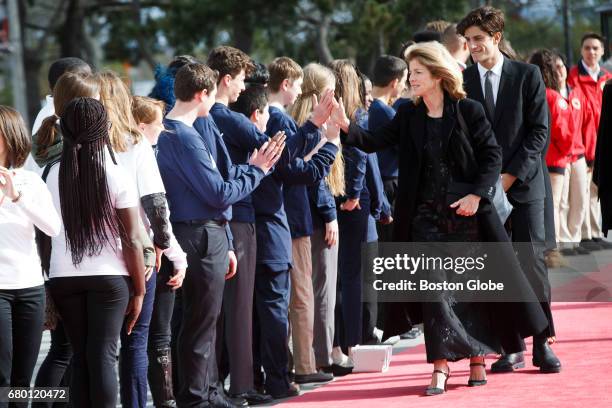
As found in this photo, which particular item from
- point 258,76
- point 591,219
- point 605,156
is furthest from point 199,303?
point 591,219

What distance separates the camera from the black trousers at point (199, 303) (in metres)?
6.53

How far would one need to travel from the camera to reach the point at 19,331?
5734mm

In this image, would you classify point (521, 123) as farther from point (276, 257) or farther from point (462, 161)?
point (276, 257)

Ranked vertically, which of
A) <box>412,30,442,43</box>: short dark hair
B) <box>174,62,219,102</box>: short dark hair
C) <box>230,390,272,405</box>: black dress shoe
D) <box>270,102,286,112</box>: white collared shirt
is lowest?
<box>230,390,272,405</box>: black dress shoe

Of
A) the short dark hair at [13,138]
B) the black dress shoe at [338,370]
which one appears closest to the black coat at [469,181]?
the black dress shoe at [338,370]

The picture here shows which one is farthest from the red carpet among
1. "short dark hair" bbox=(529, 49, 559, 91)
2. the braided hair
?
"short dark hair" bbox=(529, 49, 559, 91)

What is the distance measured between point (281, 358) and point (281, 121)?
1.41m

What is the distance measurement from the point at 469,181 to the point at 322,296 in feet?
4.97

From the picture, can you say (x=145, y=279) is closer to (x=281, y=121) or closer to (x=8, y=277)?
(x=8, y=277)

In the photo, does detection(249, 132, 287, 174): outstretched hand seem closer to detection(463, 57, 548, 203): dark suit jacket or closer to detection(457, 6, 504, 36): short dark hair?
detection(463, 57, 548, 203): dark suit jacket

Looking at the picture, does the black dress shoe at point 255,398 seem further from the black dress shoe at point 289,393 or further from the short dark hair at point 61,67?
the short dark hair at point 61,67

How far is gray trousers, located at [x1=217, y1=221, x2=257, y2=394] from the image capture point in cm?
709

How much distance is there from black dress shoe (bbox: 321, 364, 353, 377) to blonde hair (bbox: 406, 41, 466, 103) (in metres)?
2.10

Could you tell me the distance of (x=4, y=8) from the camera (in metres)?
39.0
